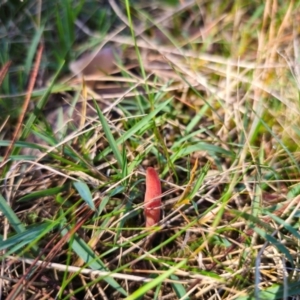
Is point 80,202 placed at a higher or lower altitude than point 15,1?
lower

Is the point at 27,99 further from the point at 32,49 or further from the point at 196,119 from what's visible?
the point at 196,119

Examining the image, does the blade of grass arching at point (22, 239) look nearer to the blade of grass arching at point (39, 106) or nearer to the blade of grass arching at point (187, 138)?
the blade of grass arching at point (39, 106)

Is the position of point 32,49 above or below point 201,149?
above

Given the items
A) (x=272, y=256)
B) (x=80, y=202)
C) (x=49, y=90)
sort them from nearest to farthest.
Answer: (x=272, y=256), (x=80, y=202), (x=49, y=90)

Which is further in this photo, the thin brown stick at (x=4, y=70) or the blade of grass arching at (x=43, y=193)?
the thin brown stick at (x=4, y=70)

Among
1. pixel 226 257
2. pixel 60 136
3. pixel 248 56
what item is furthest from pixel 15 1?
pixel 226 257

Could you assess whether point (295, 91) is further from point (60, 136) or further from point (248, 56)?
point (60, 136)

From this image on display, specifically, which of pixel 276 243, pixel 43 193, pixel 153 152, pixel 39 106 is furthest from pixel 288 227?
pixel 39 106

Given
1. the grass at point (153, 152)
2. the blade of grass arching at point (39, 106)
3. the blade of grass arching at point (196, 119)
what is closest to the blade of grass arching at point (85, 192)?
the grass at point (153, 152)
